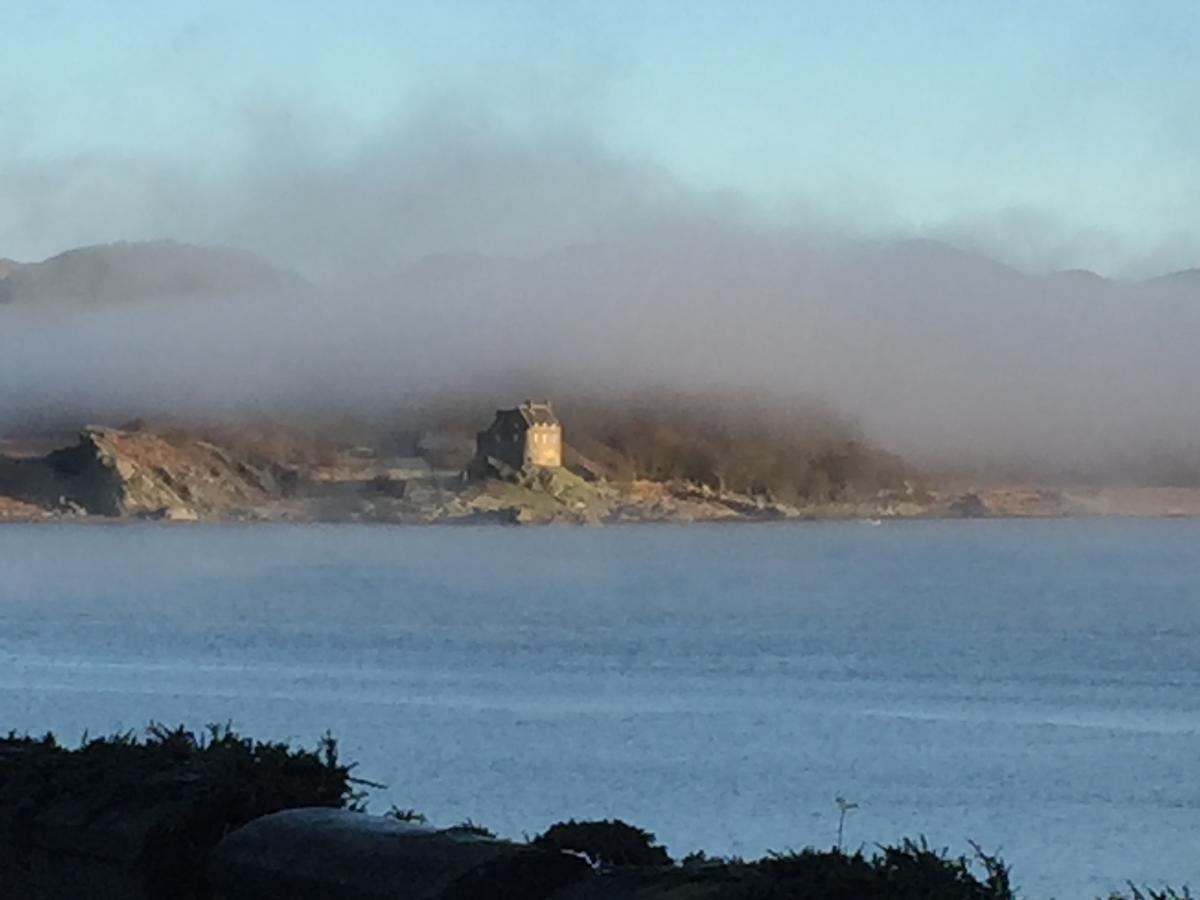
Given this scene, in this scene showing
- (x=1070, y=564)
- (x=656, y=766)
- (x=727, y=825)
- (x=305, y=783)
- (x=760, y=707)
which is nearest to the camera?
(x=305, y=783)

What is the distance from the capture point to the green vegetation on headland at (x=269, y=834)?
4.20m

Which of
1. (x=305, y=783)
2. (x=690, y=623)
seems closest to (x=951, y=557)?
(x=690, y=623)

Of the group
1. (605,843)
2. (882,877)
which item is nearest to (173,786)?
(605,843)

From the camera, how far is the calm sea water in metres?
36.3

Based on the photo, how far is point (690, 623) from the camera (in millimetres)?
Answer: 96062

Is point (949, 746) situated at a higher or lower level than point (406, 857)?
lower

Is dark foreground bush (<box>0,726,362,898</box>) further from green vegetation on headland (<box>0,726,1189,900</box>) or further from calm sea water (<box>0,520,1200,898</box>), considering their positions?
calm sea water (<box>0,520,1200,898</box>)

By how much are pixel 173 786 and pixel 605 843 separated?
1271 mm

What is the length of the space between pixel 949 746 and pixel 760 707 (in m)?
9.99

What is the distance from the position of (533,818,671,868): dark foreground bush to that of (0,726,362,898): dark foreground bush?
97 cm

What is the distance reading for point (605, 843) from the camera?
15.9ft

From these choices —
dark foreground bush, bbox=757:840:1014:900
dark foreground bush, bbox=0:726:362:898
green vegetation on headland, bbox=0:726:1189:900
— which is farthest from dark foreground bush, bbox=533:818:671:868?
dark foreground bush, bbox=0:726:362:898

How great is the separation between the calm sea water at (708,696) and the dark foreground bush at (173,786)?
44.0ft

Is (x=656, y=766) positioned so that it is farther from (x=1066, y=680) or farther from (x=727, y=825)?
(x=1066, y=680)
